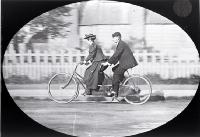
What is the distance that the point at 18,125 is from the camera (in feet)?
15.2

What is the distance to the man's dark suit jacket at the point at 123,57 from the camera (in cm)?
456

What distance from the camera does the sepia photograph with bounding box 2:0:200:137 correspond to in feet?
14.8

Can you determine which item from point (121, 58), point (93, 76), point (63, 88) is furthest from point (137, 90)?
point (63, 88)

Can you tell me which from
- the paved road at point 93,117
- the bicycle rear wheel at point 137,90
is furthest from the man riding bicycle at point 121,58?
the paved road at point 93,117

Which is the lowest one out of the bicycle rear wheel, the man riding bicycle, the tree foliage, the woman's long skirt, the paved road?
the paved road

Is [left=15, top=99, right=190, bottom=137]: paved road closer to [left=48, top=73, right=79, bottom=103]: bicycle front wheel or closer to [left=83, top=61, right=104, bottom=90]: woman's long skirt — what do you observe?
[left=48, top=73, right=79, bottom=103]: bicycle front wheel

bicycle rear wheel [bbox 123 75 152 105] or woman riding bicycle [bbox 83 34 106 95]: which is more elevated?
woman riding bicycle [bbox 83 34 106 95]

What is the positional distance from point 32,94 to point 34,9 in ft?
2.75

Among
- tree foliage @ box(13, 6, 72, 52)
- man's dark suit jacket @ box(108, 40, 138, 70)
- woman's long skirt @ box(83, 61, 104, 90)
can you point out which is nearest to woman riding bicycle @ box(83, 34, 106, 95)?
woman's long skirt @ box(83, 61, 104, 90)

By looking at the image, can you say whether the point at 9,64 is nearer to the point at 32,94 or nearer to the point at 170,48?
the point at 32,94

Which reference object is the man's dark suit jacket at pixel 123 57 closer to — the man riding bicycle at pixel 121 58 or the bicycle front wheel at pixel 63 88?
the man riding bicycle at pixel 121 58

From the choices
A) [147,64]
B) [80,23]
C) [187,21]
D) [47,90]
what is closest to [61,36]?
[80,23]

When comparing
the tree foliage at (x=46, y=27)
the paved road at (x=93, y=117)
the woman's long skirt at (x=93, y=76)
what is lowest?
the paved road at (x=93, y=117)

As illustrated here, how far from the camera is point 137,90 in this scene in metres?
4.61
